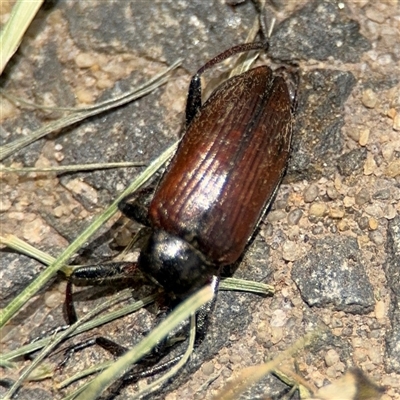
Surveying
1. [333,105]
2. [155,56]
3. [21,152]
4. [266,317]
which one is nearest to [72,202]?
[21,152]

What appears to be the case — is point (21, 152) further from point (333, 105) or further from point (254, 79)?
point (333, 105)

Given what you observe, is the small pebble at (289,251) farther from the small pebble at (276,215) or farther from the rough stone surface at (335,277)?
the small pebble at (276,215)

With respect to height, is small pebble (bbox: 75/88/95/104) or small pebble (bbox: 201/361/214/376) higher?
small pebble (bbox: 75/88/95/104)

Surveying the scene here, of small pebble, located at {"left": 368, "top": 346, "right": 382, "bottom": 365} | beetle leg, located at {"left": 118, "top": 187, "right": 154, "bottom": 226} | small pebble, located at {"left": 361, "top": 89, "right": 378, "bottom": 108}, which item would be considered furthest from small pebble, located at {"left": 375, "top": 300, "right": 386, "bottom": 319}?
beetle leg, located at {"left": 118, "top": 187, "right": 154, "bottom": 226}

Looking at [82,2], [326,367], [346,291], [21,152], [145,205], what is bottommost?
[326,367]

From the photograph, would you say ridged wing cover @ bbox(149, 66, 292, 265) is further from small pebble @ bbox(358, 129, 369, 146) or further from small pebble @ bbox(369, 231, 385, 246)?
small pebble @ bbox(369, 231, 385, 246)
